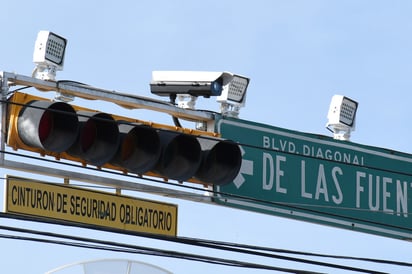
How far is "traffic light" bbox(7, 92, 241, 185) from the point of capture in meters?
14.5

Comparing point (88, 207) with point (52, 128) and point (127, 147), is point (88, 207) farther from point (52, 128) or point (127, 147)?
point (52, 128)

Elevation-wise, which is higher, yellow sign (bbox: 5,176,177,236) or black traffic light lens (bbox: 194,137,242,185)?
black traffic light lens (bbox: 194,137,242,185)

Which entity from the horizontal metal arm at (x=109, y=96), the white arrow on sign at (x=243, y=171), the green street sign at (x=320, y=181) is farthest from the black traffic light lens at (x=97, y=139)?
the white arrow on sign at (x=243, y=171)

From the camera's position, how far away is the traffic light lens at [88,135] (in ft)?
48.3

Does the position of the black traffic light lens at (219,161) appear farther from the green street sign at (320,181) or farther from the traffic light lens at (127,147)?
the traffic light lens at (127,147)

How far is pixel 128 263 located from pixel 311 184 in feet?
7.49

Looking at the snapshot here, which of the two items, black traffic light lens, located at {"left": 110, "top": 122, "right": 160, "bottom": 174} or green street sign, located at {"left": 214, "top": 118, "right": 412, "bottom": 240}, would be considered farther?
green street sign, located at {"left": 214, "top": 118, "right": 412, "bottom": 240}

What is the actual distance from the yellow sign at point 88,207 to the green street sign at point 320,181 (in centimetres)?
96

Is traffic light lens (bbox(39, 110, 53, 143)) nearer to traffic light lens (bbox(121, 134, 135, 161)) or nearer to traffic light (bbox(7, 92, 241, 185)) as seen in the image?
traffic light (bbox(7, 92, 241, 185))

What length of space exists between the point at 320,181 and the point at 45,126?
4.12 meters

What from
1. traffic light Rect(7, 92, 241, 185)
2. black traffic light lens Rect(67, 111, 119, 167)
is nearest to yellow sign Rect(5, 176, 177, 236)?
traffic light Rect(7, 92, 241, 185)

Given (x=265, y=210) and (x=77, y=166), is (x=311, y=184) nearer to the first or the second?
(x=265, y=210)

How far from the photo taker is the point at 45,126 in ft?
47.6

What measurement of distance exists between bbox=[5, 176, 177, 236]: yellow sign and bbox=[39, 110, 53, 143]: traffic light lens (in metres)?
0.47
